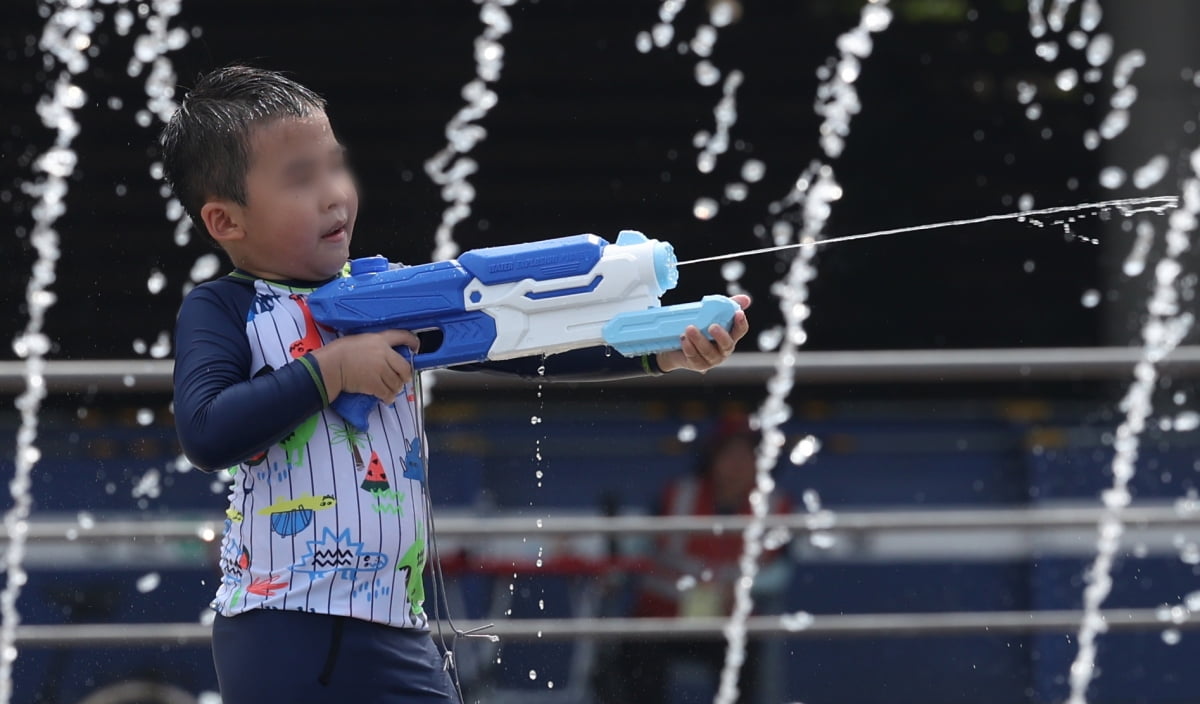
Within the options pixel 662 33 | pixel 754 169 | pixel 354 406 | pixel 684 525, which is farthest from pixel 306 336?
pixel 754 169

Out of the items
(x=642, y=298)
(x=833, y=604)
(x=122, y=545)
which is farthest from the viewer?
(x=833, y=604)

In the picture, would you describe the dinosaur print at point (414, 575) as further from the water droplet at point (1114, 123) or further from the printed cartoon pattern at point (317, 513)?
the water droplet at point (1114, 123)

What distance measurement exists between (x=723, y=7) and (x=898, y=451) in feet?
A: 7.18

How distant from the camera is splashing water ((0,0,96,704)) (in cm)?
292

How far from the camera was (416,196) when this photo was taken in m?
5.58

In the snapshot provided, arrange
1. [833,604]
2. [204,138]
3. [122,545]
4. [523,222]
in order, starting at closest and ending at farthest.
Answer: [204,138] → [122,545] → [833,604] → [523,222]

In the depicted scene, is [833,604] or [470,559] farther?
[833,604]

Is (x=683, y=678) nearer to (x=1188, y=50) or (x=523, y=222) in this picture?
(x=523, y=222)

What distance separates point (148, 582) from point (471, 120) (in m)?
2.75

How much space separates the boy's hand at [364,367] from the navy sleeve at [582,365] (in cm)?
22

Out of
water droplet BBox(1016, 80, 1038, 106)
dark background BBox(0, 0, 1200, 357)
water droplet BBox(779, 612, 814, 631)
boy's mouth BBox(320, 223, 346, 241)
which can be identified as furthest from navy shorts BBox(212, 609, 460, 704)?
water droplet BBox(1016, 80, 1038, 106)

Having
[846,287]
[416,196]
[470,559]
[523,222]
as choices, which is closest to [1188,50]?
[846,287]

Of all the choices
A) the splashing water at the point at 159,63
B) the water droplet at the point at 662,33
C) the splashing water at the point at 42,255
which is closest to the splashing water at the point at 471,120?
the water droplet at the point at 662,33

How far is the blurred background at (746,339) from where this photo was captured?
3227 mm
